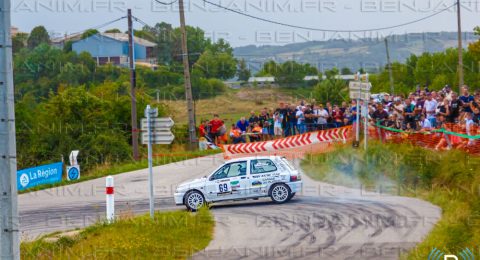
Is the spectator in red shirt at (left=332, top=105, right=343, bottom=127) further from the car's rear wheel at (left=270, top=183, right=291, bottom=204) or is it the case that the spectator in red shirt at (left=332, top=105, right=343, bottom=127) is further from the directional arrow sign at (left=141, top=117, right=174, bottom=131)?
the directional arrow sign at (left=141, top=117, right=174, bottom=131)

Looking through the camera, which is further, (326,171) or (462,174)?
(326,171)

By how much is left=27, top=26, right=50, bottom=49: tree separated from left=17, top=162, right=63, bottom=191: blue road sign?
386ft

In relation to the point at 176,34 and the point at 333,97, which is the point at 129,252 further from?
the point at 176,34

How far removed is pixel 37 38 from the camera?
494 feet

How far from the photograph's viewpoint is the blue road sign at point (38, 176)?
32469mm

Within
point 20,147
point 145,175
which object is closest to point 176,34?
point 20,147

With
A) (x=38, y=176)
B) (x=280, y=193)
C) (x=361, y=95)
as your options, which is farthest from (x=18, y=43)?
(x=280, y=193)

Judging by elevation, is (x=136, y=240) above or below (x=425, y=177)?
below

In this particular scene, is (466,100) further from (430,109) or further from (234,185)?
(234,185)

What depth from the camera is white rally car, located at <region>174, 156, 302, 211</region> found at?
2259 centimetres

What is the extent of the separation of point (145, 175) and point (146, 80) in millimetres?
68665

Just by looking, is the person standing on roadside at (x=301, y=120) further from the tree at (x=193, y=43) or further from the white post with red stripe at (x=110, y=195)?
the tree at (x=193, y=43)

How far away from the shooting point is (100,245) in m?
16.5

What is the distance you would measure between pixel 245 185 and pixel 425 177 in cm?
554
